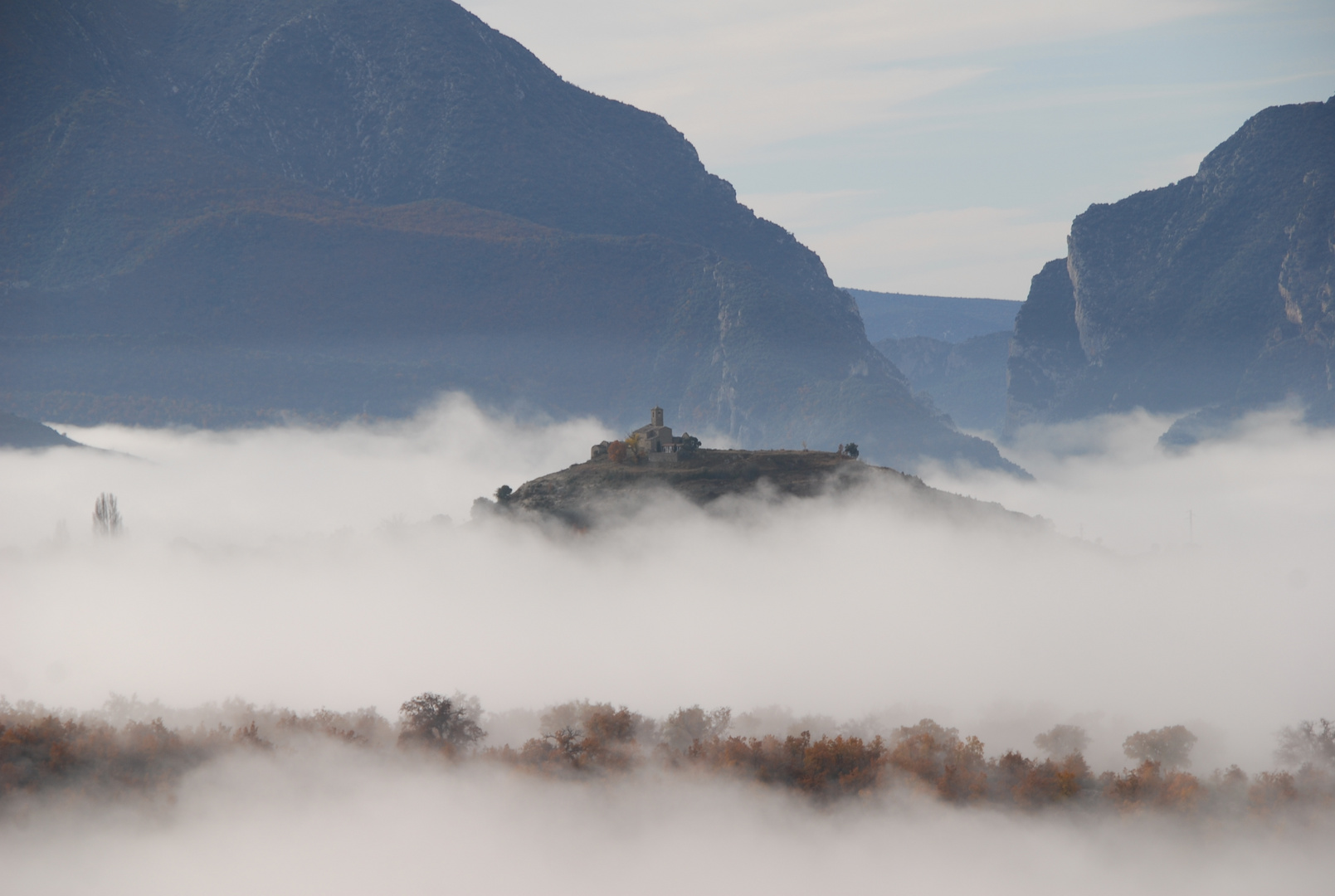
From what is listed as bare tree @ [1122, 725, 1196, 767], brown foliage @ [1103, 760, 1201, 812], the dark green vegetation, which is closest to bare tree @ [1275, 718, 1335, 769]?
the dark green vegetation

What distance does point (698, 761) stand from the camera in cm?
13662

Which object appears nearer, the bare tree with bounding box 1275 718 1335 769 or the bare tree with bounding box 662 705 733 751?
the bare tree with bounding box 1275 718 1335 769

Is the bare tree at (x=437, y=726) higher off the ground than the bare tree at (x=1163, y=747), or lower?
higher

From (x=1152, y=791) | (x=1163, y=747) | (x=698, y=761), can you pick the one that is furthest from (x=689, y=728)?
(x=1163, y=747)

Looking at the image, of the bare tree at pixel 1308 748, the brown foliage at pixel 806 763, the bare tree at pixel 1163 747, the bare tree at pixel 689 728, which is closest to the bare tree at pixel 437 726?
the bare tree at pixel 689 728

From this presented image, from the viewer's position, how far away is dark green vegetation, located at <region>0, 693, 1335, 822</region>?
12356 cm

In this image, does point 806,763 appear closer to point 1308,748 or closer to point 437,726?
point 437,726

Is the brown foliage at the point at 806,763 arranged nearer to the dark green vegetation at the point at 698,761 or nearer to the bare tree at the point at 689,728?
the dark green vegetation at the point at 698,761

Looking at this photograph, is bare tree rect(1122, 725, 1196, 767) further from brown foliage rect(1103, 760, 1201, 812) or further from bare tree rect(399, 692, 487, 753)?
bare tree rect(399, 692, 487, 753)

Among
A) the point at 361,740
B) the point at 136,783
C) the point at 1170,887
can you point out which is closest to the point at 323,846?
the point at 136,783

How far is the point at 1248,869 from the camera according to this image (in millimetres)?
112875

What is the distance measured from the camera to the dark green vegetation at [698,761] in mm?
123562

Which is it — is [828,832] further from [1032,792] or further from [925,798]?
[1032,792]

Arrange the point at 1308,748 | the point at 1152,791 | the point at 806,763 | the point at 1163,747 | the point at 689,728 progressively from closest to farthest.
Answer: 1. the point at 1152,791
2. the point at 806,763
3. the point at 1308,748
4. the point at 689,728
5. the point at 1163,747
